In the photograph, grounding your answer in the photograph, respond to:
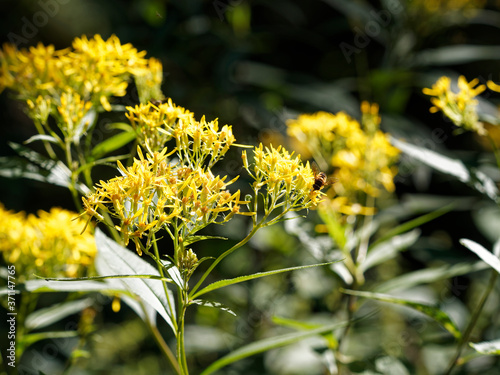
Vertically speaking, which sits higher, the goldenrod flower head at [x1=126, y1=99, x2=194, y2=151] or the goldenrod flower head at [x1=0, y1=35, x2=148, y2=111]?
the goldenrod flower head at [x1=0, y1=35, x2=148, y2=111]

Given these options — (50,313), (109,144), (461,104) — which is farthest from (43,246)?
(461,104)

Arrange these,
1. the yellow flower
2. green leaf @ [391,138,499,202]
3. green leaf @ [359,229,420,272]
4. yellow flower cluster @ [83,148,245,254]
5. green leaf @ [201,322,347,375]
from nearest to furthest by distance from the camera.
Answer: yellow flower cluster @ [83,148,245,254]
green leaf @ [201,322,347,375]
the yellow flower
green leaf @ [391,138,499,202]
green leaf @ [359,229,420,272]

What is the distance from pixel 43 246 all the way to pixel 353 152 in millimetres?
1315

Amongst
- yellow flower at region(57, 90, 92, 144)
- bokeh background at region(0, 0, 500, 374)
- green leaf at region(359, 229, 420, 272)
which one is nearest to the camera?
yellow flower at region(57, 90, 92, 144)

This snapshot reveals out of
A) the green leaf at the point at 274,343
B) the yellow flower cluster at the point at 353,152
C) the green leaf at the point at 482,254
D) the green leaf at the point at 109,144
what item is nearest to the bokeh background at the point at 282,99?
the yellow flower cluster at the point at 353,152

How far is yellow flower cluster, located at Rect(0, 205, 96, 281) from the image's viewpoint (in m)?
1.74

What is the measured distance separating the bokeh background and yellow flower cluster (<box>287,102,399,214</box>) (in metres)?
0.54

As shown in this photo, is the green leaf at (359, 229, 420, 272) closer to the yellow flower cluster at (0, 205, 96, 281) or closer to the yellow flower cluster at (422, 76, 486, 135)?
the yellow flower cluster at (422, 76, 486, 135)

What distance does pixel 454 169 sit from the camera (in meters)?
1.75

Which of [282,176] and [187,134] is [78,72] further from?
[282,176]

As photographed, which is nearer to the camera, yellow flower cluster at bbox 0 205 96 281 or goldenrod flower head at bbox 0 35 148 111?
goldenrod flower head at bbox 0 35 148 111

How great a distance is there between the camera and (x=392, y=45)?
10.8ft

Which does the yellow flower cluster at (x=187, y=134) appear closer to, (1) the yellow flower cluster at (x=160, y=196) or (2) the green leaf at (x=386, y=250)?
(1) the yellow flower cluster at (x=160, y=196)

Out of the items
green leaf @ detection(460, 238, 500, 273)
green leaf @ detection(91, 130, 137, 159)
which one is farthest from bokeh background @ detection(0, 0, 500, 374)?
green leaf @ detection(460, 238, 500, 273)
